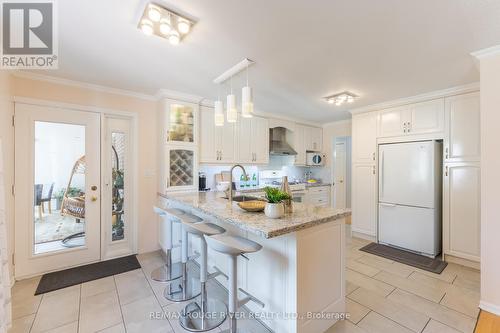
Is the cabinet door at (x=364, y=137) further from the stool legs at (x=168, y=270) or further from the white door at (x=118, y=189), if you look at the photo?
the white door at (x=118, y=189)

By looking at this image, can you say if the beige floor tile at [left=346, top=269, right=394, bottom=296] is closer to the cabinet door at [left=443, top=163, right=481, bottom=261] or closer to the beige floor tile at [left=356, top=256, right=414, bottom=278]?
the beige floor tile at [left=356, top=256, right=414, bottom=278]

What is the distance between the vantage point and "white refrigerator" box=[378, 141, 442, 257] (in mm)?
3150

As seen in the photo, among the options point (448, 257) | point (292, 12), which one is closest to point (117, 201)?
point (292, 12)

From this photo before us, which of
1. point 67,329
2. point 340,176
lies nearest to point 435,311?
point 67,329

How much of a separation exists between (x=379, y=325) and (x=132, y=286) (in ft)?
8.14

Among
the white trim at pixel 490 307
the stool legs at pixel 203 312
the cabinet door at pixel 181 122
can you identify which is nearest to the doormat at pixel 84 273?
the stool legs at pixel 203 312

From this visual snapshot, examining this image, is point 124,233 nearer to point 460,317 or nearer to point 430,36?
point 460,317

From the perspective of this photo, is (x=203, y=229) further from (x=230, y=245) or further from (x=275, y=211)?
(x=275, y=211)

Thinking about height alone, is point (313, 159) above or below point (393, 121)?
below

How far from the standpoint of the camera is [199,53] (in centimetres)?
209

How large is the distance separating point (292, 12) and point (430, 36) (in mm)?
1227

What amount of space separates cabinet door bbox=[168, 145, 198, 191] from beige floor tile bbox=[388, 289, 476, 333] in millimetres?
2881

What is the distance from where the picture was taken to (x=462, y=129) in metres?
2.94

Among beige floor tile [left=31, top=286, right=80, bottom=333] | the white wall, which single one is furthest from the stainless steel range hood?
beige floor tile [left=31, top=286, right=80, bottom=333]
